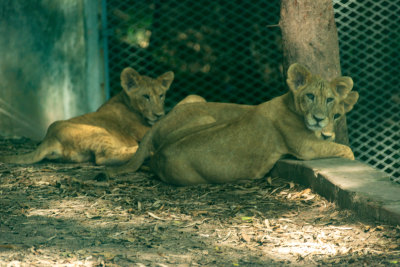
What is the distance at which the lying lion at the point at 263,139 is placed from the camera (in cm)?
537

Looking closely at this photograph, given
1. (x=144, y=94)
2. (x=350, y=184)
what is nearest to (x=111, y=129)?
(x=144, y=94)

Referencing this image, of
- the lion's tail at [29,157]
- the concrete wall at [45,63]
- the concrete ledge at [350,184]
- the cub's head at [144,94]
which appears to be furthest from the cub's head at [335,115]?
the concrete wall at [45,63]

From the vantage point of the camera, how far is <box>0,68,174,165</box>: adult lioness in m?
6.47

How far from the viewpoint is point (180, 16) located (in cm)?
841

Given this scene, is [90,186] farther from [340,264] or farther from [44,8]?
[44,8]

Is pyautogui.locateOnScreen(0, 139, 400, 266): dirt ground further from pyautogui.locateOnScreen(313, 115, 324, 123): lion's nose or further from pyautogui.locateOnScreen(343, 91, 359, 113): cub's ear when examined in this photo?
pyautogui.locateOnScreen(343, 91, 359, 113): cub's ear

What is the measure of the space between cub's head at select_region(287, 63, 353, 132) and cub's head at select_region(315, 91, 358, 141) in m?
0.03

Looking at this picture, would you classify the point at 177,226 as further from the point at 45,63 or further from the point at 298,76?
the point at 45,63

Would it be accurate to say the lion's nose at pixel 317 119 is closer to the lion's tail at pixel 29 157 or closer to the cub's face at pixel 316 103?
the cub's face at pixel 316 103

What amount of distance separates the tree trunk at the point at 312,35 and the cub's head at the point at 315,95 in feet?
1.96

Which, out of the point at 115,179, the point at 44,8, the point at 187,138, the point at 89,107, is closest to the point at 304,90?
the point at 187,138

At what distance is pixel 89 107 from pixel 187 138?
2.81 meters

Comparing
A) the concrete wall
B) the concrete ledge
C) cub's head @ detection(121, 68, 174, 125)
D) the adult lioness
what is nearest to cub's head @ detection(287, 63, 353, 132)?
the concrete ledge

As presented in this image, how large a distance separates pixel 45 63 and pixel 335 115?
13.2 feet
